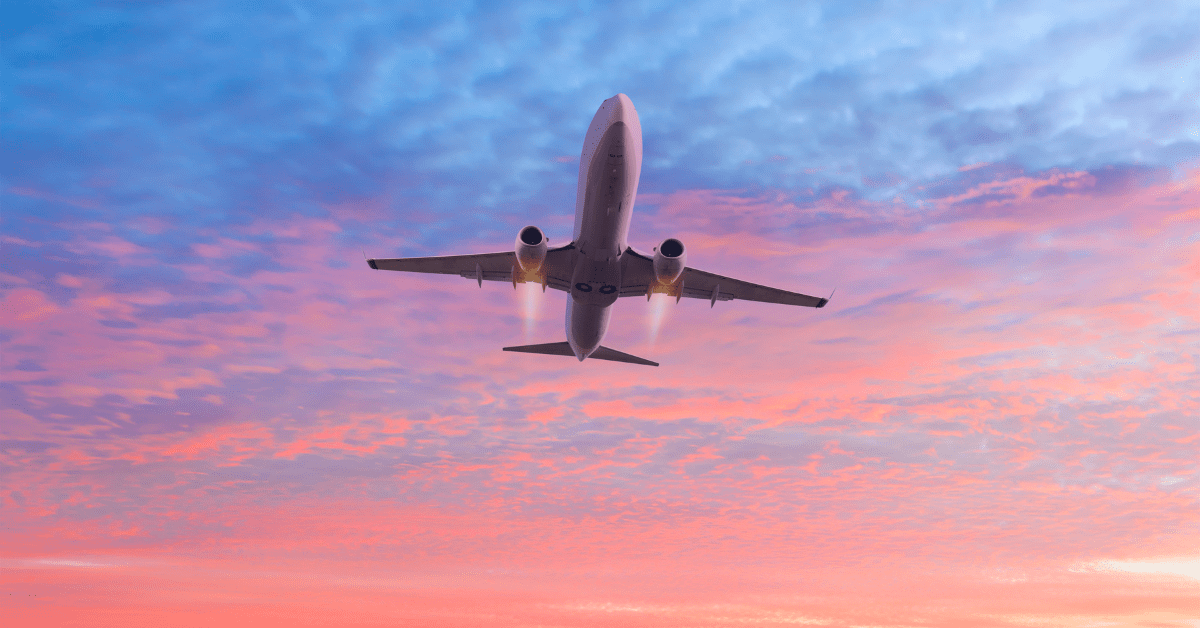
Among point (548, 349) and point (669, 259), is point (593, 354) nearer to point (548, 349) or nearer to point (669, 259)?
point (548, 349)

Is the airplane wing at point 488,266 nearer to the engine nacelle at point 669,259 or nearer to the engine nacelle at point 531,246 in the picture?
the engine nacelle at point 531,246

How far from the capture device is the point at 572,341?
63.0 m

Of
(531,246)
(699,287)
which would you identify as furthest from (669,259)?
(699,287)

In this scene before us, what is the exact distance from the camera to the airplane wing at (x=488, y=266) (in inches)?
2121

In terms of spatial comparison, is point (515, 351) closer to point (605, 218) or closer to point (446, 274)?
point (446, 274)

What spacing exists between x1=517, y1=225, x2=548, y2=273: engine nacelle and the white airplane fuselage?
2.99 m

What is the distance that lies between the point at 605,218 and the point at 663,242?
3.74 m

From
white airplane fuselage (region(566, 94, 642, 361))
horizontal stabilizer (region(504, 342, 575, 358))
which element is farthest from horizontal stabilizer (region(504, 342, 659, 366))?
white airplane fuselage (region(566, 94, 642, 361))

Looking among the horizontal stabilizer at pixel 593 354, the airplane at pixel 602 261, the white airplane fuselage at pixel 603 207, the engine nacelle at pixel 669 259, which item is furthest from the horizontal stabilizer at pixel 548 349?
the engine nacelle at pixel 669 259

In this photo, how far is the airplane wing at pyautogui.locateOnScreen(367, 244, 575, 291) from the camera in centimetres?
5388

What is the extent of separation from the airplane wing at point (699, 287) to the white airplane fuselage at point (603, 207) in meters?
1.17

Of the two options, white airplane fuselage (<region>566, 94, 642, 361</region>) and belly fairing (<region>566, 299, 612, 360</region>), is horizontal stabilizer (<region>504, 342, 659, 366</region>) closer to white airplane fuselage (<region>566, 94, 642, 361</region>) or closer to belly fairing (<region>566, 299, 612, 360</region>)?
belly fairing (<region>566, 299, 612, 360</region>)

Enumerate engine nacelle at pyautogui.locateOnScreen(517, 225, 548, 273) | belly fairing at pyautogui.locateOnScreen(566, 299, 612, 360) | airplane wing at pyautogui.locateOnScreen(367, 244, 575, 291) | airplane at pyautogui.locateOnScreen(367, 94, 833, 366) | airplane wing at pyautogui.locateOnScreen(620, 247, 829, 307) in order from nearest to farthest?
airplane at pyautogui.locateOnScreen(367, 94, 833, 366)
engine nacelle at pyautogui.locateOnScreen(517, 225, 548, 273)
airplane wing at pyautogui.locateOnScreen(367, 244, 575, 291)
airplane wing at pyautogui.locateOnScreen(620, 247, 829, 307)
belly fairing at pyautogui.locateOnScreen(566, 299, 612, 360)

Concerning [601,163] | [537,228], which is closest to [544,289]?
[537,228]
